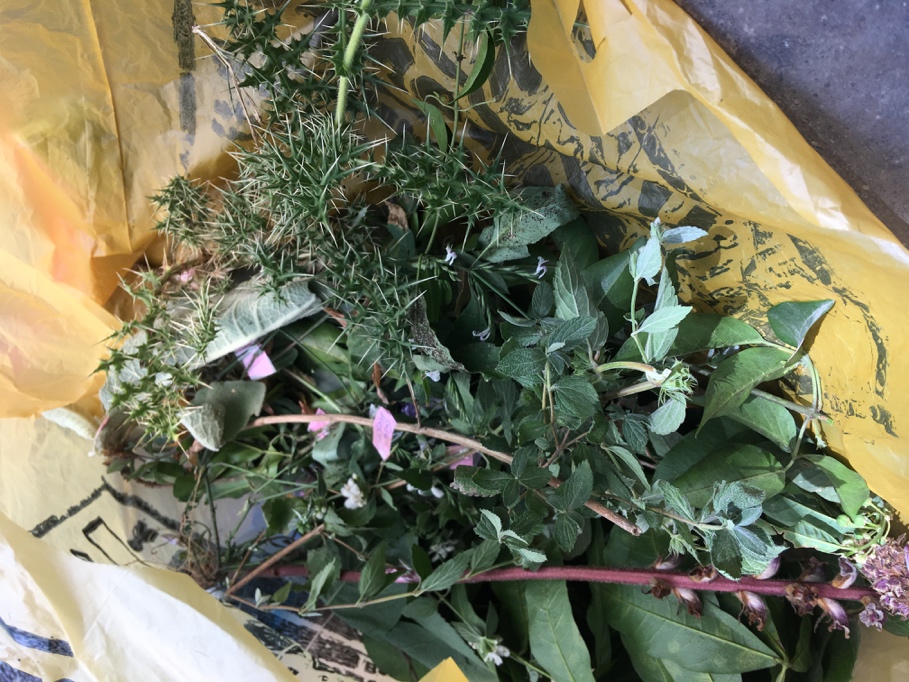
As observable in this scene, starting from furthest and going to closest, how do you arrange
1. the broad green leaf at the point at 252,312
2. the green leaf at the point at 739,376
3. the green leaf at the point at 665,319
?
the broad green leaf at the point at 252,312, the green leaf at the point at 739,376, the green leaf at the point at 665,319

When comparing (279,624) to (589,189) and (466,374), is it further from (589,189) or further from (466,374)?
(589,189)

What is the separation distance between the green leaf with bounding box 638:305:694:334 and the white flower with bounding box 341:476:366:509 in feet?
1.38

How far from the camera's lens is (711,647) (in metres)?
0.66

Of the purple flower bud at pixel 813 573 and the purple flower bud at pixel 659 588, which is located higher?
the purple flower bud at pixel 659 588

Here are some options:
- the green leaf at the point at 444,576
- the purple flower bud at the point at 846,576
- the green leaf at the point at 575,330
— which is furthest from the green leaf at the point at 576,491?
the purple flower bud at the point at 846,576

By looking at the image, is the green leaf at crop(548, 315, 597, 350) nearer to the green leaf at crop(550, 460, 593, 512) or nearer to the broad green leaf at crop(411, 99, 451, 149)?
the green leaf at crop(550, 460, 593, 512)

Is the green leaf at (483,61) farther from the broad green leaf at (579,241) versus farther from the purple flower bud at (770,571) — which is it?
the purple flower bud at (770,571)

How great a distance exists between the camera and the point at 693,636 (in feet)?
2.20

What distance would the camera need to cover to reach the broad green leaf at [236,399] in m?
0.77

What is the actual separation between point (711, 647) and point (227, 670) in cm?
48

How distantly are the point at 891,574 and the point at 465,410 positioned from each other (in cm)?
42

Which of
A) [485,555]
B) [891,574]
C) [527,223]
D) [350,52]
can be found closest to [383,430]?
[485,555]

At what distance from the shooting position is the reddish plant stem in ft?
2.04

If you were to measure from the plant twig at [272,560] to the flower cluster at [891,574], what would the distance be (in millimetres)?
570
